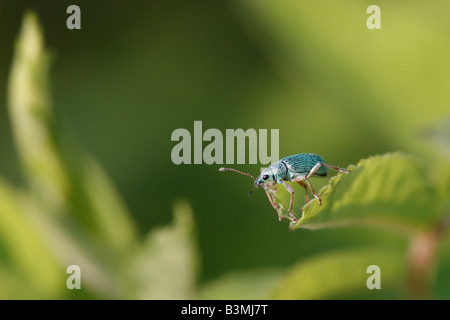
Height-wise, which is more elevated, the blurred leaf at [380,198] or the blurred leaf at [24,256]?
the blurred leaf at [380,198]

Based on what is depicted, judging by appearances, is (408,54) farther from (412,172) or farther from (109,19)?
(109,19)

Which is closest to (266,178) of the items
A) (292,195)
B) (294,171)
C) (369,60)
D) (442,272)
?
(294,171)

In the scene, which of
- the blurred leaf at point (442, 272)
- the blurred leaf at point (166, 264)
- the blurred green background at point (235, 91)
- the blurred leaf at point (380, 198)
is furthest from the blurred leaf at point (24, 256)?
the blurred leaf at point (442, 272)

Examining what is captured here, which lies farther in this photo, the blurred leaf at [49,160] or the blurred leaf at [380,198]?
the blurred leaf at [49,160]

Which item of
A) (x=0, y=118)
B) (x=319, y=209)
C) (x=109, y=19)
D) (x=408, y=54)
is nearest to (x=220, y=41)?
(x=109, y=19)

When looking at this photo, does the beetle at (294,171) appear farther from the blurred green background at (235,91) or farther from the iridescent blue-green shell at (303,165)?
the blurred green background at (235,91)

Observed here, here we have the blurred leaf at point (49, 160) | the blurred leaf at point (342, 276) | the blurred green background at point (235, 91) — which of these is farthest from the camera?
the blurred green background at point (235, 91)
